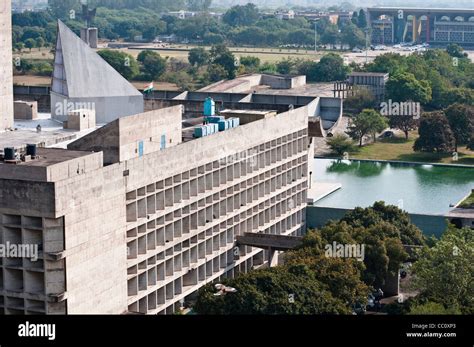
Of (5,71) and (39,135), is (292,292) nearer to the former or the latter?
(39,135)

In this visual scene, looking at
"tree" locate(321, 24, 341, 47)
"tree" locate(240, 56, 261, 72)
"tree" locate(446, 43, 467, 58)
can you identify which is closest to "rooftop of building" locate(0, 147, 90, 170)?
"tree" locate(240, 56, 261, 72)

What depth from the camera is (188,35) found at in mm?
131250

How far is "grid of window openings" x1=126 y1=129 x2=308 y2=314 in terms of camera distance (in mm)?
27969

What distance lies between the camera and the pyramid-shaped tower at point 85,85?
112 feet

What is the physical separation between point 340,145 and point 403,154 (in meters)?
4.02

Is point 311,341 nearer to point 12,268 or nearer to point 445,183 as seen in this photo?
point 12,268

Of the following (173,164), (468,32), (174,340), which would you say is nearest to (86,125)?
(173,164)

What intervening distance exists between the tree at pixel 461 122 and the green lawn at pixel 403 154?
2.50 ft

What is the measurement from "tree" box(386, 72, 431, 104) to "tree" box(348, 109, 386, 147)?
9543 mm

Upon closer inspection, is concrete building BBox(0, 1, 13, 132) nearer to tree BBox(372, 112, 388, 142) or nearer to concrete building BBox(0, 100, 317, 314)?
concrete building BBox(0, 100, 317, 314)

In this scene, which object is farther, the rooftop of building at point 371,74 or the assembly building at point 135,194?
the rooftop of building at point 371,74

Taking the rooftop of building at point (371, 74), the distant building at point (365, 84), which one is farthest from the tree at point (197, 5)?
the distant building at point (365, 84)

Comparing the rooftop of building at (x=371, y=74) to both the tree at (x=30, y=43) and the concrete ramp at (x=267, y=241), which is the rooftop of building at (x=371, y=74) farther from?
the concrete ramp at (x=267, y=241)

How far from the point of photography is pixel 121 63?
86.6 metres
